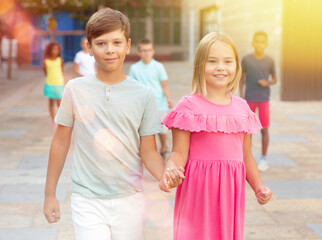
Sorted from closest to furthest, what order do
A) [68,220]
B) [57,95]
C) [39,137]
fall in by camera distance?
1. [68,220]
2. [39,137]
3. [57,95]

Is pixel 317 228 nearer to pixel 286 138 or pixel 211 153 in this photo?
pixel 211 153

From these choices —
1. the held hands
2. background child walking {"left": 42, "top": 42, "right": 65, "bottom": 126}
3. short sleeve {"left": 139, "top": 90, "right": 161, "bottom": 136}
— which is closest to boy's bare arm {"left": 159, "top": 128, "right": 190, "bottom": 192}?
the held hands

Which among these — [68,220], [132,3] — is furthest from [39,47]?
[68,220]

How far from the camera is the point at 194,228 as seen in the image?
254cm

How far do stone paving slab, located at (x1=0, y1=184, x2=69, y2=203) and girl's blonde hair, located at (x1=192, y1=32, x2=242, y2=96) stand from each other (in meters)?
3.00

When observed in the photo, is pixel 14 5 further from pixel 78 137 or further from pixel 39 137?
pixel 78 137

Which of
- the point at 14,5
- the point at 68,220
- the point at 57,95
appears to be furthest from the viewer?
the point at 14,5

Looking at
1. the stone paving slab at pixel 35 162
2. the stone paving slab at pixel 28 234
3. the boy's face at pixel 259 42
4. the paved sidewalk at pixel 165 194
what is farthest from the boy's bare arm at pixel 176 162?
the stone paving slab at pixel 35 162

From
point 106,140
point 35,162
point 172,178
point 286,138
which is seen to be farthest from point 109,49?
point 286,138

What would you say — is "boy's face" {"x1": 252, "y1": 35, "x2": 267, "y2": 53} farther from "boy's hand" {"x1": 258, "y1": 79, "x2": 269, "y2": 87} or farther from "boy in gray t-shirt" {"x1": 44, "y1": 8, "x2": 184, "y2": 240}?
"boy in gray t-shirt" {"x1": 44, "y1": 8, "x2": 184, "y2": 240}

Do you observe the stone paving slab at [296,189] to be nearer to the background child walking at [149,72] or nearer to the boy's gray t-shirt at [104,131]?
the background child walking at [149,72]

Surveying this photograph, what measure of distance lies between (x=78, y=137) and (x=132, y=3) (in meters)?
33.4

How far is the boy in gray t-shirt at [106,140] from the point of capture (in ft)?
7.95

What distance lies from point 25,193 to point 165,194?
1.51 meters
